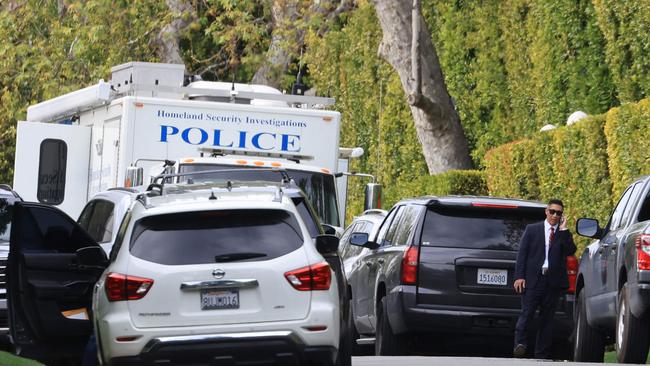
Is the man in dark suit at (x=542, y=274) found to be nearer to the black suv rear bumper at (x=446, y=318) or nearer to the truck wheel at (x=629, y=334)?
the black suv rear bumper at (x=446, y=318)

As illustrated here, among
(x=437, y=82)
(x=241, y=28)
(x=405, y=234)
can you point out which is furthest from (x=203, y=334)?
(x=241, y=28)

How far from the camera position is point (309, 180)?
20.6 m

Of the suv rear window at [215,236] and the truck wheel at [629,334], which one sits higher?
the suv rear window at [215,236]

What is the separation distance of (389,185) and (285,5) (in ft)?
21.8

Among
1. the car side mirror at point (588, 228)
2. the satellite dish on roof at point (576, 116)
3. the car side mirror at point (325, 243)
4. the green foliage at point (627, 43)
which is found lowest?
the car side mirror at point (325, 243)

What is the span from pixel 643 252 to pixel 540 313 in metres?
2.30

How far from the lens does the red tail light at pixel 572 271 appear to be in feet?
54.2

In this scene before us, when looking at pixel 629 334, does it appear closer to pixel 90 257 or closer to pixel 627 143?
pixel 90 257

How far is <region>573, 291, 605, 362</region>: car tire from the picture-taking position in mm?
16078

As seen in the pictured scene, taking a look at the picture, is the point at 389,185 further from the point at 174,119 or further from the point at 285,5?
the point at 174,119

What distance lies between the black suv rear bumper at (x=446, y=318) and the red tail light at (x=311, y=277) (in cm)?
388

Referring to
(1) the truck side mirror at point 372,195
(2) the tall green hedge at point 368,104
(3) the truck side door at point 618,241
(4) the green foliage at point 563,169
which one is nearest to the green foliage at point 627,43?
(4) the green foliage at point 563,169

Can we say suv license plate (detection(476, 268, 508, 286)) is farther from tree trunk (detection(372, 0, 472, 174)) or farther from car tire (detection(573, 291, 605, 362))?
tree trunk (detection(372, 0, 472, 174))

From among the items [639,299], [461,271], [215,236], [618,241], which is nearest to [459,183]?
[461,271]
